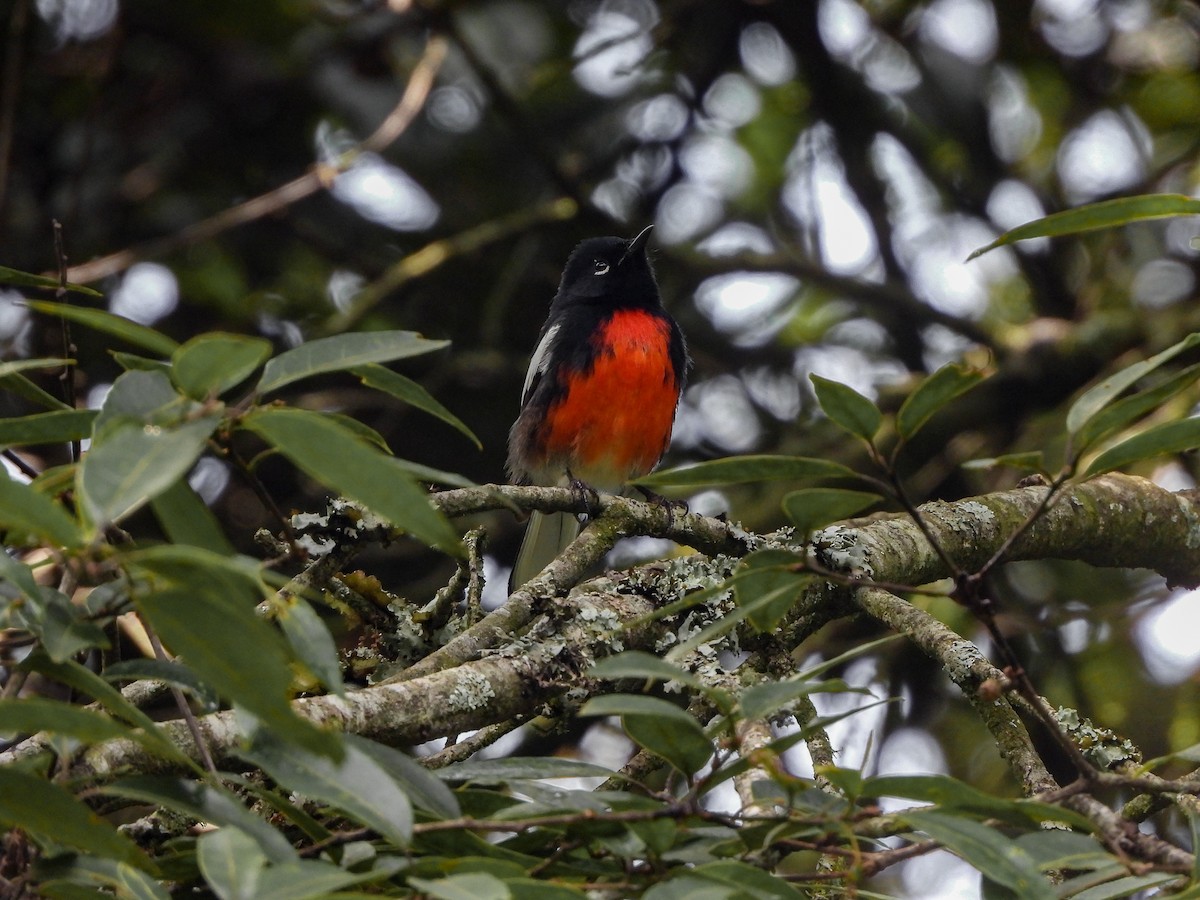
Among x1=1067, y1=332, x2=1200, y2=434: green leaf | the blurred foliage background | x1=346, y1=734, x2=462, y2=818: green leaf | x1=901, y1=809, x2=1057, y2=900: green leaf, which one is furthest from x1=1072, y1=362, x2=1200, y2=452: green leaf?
the blurred foliage background

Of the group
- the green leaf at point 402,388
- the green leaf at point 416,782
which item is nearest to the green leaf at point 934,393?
the green leaf at point 402,388

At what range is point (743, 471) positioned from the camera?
1700 millimetres

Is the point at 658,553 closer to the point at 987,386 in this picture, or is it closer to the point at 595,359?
the point at 595,359

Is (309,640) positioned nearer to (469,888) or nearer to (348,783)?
(348,783)

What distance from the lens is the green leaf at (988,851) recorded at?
1393mm

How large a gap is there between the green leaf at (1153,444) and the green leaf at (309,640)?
976mm

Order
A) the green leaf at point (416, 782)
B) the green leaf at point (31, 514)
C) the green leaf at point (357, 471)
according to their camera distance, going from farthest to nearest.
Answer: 1. the green leaf at point (416, 782)
2. the green leaf at point (357, 471)
3. the green leaf at point (31, 514)

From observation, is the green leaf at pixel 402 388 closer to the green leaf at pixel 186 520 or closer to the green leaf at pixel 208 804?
the green leaf at pixel 186 520

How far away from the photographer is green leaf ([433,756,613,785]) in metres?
1.70

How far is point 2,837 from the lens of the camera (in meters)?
1.64

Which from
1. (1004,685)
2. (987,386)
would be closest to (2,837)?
(1004,685)

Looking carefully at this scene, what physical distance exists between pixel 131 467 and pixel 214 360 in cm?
26

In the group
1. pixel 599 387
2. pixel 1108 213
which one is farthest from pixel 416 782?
pixel 599 387

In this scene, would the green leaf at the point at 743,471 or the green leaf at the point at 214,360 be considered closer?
the green leaf at the point at 214,360
